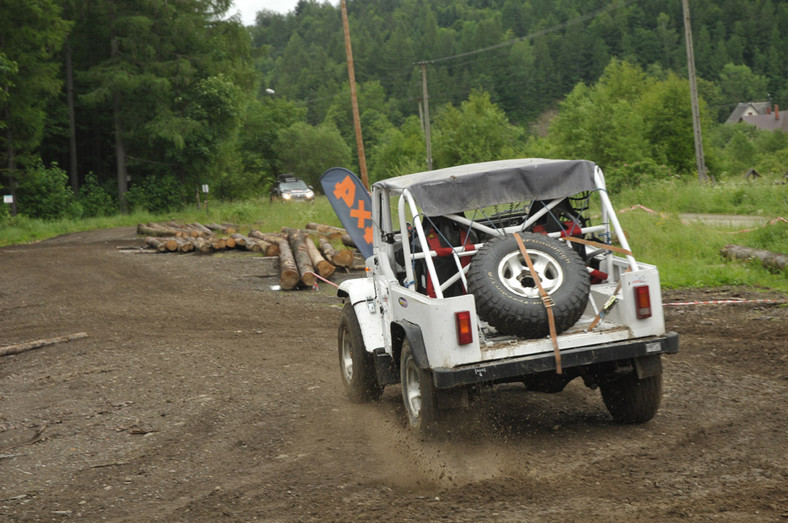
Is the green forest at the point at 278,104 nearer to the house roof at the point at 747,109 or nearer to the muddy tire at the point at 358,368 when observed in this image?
the house roof at the point at 747,109

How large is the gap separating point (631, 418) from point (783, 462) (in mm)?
1366

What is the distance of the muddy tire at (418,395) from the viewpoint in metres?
5.88

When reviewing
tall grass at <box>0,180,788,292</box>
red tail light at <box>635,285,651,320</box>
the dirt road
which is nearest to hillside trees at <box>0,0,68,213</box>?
tall grass at <box>0,180,788,292</box>

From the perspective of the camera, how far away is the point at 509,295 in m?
5.80

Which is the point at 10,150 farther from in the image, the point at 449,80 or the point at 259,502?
the point at 449,80

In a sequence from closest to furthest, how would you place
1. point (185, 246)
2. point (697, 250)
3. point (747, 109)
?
point (697, 250) → point (185, 246) → point (747, 109)

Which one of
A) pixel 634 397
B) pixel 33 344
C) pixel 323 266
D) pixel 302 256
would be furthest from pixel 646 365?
pixel 302 256

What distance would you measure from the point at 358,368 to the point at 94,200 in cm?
4560

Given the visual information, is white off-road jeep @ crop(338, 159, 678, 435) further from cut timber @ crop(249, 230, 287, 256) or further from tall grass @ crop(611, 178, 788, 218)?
tall grass @ crop(611, 178, 788, 218)

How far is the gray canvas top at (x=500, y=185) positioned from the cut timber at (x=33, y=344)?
23.5 feet

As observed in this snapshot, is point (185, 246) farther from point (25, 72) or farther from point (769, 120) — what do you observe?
point (769, 120)

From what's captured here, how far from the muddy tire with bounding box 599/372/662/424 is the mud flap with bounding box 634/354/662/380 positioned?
0.42 ft

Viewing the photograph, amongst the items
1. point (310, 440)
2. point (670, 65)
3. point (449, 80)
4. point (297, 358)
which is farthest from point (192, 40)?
point (670, 65)

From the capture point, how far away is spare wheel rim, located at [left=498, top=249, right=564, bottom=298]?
232 inches
